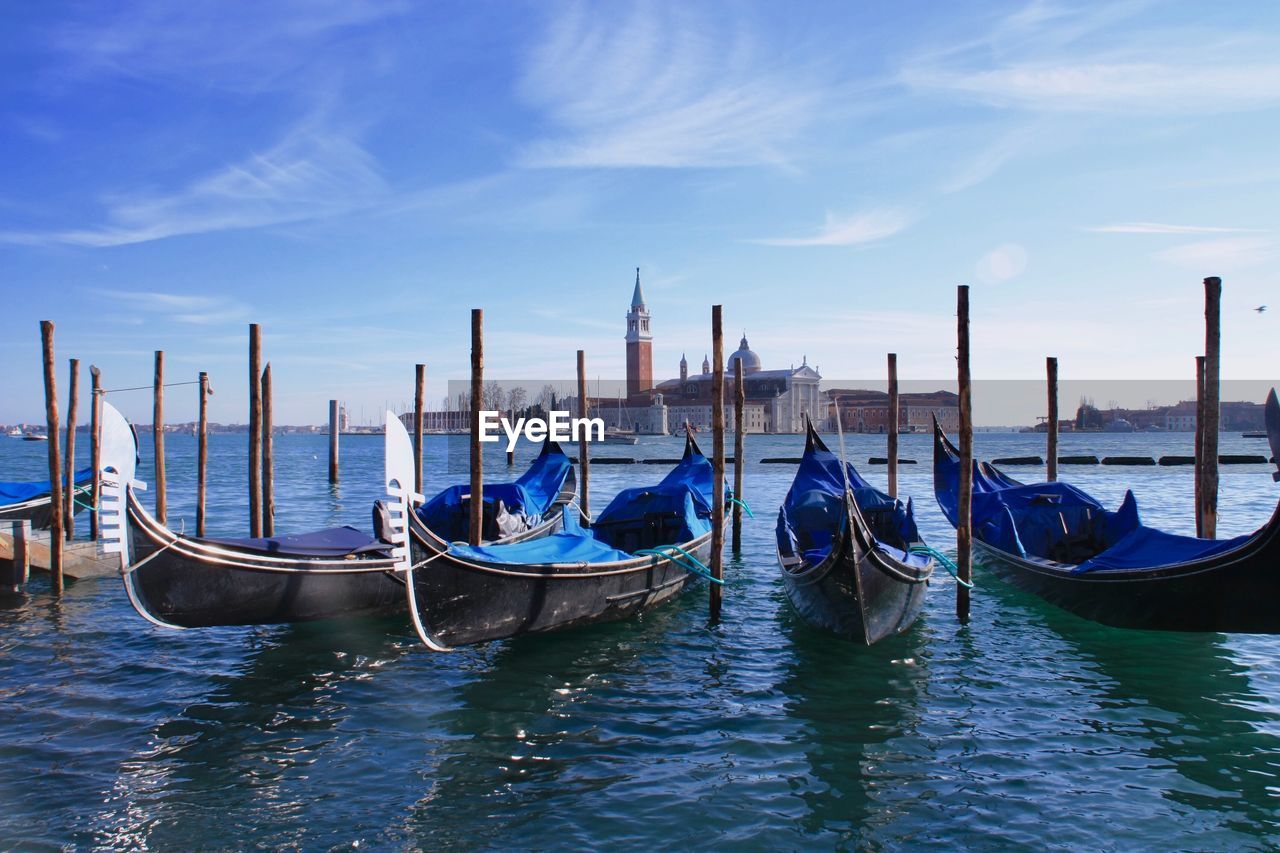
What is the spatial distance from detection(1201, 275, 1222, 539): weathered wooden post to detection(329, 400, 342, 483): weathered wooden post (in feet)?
70.0

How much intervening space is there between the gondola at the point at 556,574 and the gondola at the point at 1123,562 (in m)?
3.23

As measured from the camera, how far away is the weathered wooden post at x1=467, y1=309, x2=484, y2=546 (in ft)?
27.2

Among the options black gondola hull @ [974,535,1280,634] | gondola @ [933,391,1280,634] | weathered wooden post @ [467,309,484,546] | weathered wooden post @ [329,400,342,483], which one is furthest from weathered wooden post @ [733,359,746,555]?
→ weathered wooden post @ [329,400,342,483]

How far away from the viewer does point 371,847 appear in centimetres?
388

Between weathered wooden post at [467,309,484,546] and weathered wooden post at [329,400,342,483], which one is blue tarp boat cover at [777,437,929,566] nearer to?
weathered wooden post at [467,309,484,546]

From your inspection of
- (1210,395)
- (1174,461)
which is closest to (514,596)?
(1210,395)

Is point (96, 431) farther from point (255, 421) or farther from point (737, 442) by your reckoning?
point (737, 442)

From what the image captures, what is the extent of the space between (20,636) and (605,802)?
5.85 meters

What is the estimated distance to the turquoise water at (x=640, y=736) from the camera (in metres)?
4.11

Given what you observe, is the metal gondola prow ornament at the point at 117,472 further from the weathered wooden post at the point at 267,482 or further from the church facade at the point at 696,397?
the church facade at the point at 696,397

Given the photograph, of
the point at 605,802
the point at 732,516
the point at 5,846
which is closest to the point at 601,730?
the point at 605,802

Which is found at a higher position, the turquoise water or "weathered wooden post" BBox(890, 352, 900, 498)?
"weathered wooden post" BBox(890, 352, 900, 498)

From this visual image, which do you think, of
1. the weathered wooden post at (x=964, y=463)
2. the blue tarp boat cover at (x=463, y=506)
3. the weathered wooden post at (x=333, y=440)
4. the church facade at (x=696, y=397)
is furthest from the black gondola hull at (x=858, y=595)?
the church facade at (x=696, y=397)

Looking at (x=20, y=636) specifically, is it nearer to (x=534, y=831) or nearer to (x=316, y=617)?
(x=316, y=617)
